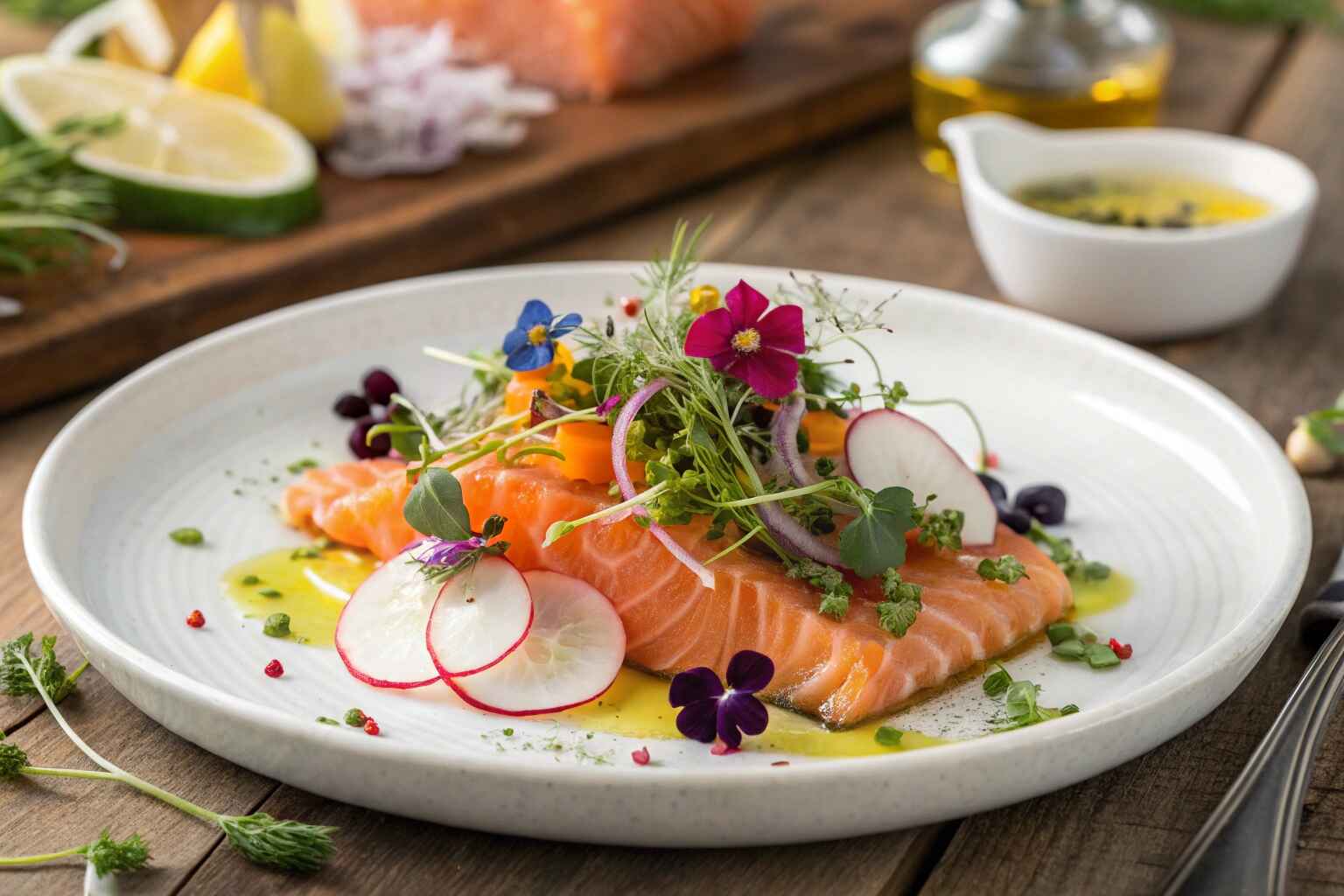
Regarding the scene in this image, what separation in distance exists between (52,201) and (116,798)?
6.48 ft

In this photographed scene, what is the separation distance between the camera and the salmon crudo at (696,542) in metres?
2.11

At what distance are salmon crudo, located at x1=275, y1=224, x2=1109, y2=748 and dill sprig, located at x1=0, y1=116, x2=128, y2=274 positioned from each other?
4.85ft

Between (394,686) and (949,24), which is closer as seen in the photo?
(394,686)

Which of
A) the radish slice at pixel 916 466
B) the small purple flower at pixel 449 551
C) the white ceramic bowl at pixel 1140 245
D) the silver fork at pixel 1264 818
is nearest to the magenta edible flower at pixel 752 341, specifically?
the radish slice at pixel 916 466

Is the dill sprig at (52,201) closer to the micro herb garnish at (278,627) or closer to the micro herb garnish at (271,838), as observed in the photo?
the micro herb garnish at (278,627)

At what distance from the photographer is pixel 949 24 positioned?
4.32m

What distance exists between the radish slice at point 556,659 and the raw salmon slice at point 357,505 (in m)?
0.32

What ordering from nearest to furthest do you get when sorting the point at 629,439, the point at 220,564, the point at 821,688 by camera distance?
the point at 821,688
the point at 629,439
the point at 220,564

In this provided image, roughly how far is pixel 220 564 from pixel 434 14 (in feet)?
8.89

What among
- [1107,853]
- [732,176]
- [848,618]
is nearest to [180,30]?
[732,176]

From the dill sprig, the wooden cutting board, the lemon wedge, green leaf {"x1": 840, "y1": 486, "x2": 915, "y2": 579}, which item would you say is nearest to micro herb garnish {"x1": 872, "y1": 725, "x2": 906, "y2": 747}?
Answer: green leaf {"x1": 840, "y1": 486, "x2": 915, "y2": 579}

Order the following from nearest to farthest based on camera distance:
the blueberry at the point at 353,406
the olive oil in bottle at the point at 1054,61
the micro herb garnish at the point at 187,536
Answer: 1. the micro herb garnish at the point at 187,536
2. the blueberry at the point at 353,406
3. the olive oil in bottle at the point at 1054,61

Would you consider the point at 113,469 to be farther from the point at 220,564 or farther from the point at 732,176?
the point at 732,176

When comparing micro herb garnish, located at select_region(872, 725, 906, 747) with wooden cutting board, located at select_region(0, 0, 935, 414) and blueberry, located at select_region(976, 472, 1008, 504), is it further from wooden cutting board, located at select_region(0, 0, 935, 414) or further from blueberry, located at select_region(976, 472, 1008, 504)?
wooden cutting board, located at select_region(0, 0, 935, 414)
